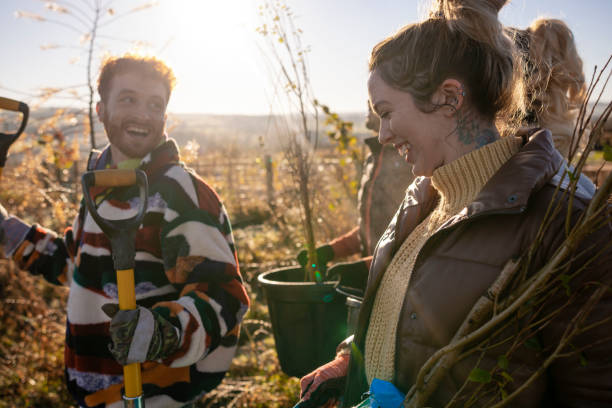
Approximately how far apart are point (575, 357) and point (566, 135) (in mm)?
1384

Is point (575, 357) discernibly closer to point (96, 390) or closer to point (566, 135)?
point (566, 135)

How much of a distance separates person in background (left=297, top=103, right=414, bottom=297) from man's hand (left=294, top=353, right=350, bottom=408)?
0.79 m

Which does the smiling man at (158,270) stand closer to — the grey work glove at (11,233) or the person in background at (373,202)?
the grey work glove at (11,233)

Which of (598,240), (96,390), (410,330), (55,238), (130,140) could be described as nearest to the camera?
(598,240)

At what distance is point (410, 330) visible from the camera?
46.6 inches

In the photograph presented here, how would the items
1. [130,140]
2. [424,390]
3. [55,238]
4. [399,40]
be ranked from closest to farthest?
1. [424,390]
2. [399,40]
3. [130,140]
4. [55,238]

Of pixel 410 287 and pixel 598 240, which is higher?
pixel 598 240

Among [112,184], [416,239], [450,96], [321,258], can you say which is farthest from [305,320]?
[450,96]

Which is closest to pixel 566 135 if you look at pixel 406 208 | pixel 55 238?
pixel 406 208

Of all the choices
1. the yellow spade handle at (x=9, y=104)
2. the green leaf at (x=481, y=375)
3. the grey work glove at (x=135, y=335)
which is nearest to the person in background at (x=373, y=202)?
the grey work glove at (x=135, y=335)

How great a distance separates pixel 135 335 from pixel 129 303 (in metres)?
0.11

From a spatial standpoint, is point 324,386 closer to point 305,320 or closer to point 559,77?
point 305,320

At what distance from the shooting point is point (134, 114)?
1.91m

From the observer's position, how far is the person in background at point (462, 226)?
974mm
